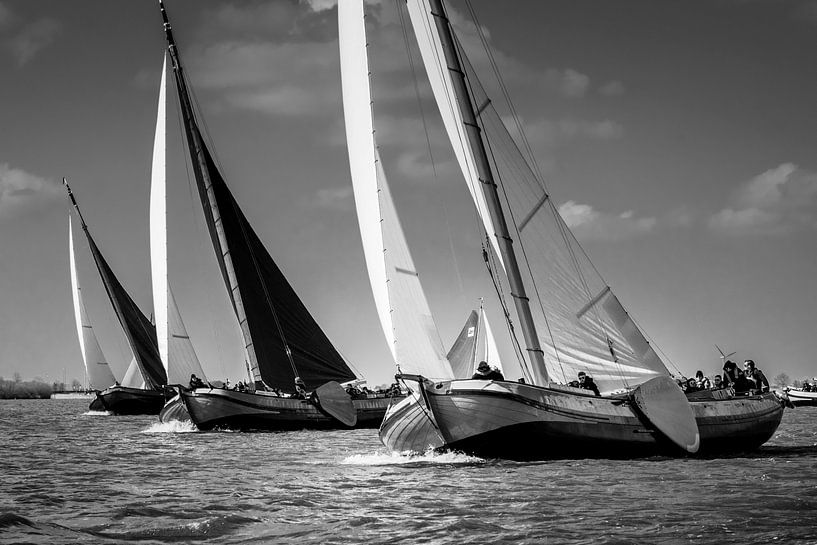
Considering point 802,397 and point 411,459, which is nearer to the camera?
point 411,459

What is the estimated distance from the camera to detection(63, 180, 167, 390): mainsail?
194ft

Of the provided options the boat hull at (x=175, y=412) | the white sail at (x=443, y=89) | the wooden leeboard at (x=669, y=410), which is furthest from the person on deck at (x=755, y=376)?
the boat hull at (x=175, y=412)

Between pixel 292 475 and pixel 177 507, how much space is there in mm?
5289

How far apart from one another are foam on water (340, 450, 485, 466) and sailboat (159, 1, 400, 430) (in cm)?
1630

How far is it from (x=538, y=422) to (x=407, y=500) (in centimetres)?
596

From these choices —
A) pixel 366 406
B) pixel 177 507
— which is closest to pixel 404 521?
pixel 177 507

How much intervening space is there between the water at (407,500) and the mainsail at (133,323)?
36.7 metres

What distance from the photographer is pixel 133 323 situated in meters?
60.8

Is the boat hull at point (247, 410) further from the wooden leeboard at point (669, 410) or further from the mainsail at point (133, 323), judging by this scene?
the mainsail at point (133, 323)

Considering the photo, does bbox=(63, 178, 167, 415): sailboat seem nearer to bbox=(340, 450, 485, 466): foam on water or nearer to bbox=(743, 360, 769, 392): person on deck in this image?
bbox=(340, 450, 485, 466): foam on water

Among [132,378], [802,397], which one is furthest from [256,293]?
[132,378]

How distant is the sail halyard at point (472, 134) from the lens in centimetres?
2250

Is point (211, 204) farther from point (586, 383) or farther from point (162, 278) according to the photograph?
point (586, 383)

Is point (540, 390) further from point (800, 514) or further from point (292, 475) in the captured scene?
point (800, 514)
